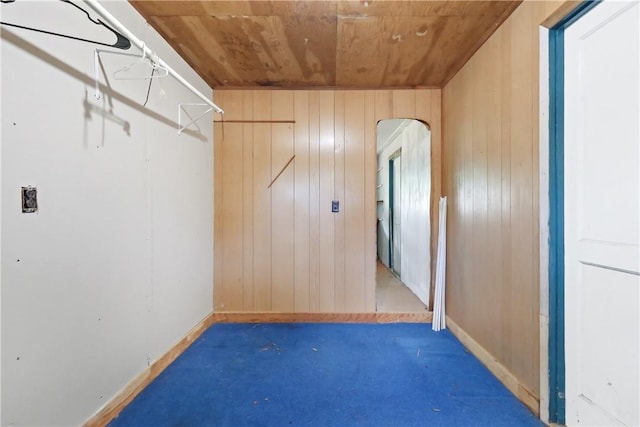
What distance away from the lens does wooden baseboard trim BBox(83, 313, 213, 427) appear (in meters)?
1.31

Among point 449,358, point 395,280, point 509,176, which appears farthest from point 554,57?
point 395,280

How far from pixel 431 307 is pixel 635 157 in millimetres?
1935

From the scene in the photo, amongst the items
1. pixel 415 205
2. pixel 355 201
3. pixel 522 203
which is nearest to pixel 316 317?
pixel 355 201

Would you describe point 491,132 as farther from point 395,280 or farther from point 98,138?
point 395,280

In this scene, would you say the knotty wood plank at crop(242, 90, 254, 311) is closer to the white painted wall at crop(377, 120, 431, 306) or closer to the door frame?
the white painted wall at crop(377, 120, 431, 306)

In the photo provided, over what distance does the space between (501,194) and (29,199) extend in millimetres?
2336

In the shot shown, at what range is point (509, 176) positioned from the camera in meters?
1.59

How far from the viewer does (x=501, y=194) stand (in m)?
1.66

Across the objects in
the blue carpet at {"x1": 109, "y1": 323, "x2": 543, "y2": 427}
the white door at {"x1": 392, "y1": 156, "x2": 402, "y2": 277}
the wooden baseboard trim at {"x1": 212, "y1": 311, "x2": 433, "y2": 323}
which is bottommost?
the blue carpet at {"x1": 109, "y1": 323, "x2": 543, "y2": 427}

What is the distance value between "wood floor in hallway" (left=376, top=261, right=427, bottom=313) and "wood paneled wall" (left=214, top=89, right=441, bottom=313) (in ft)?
0.91

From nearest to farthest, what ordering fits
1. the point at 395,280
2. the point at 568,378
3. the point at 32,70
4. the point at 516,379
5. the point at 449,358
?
1. the point at 32,70
2. the point at 568,378
3. the point at 516,379
4. the point at 449,358
5. the point at 395,280

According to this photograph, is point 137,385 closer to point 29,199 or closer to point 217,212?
point 29,199

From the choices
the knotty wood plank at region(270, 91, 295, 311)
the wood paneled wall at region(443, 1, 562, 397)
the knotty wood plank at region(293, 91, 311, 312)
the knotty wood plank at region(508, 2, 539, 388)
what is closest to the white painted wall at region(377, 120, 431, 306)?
the wood paneled wall at region(443, 1, 562, 397)

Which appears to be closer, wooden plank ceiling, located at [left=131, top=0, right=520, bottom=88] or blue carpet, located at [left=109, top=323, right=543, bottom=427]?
blue carpet, located at [left=109, top=323, right=543, bottom=427]
